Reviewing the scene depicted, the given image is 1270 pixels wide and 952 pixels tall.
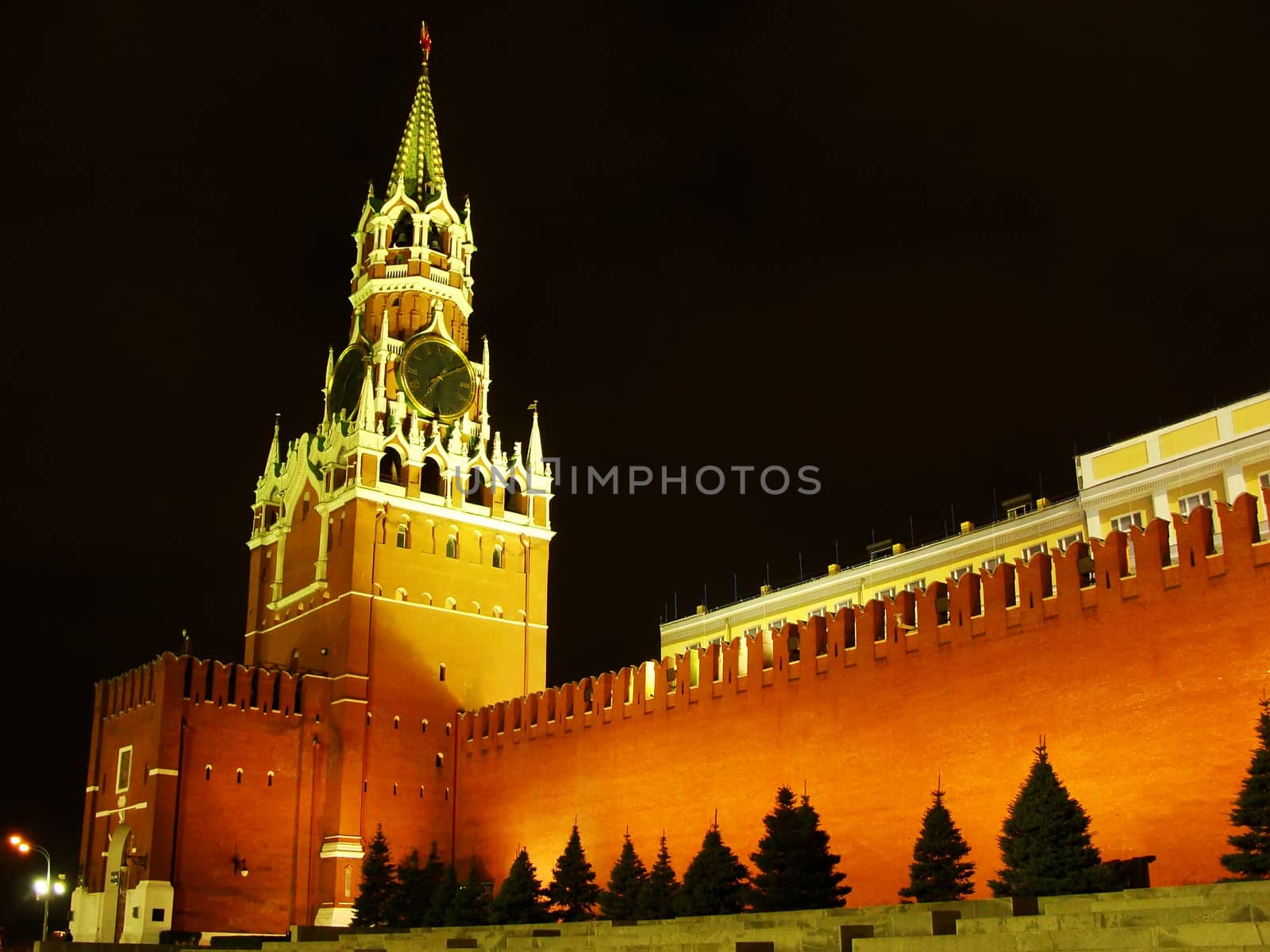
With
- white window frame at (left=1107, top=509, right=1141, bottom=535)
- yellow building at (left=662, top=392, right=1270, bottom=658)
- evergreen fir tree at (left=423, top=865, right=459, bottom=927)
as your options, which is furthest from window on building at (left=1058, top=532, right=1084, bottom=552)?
evergreen fir tree at (left=423, top=865, right=459, bottom=927)

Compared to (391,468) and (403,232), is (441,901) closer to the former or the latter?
(391,468)

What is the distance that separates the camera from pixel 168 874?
106 ft

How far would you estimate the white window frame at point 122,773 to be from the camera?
34.3 metres

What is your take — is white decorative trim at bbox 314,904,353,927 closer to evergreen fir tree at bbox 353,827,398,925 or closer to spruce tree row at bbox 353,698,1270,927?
spruce tree row at bbox 353,698,1270,927

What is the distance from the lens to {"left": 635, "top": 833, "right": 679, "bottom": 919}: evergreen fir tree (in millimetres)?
25375

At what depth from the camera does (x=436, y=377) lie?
42.4 m

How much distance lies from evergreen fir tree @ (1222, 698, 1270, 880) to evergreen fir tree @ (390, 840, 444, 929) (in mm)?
17588

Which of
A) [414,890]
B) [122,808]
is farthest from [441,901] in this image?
[122,808]

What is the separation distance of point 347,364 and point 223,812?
562 inches

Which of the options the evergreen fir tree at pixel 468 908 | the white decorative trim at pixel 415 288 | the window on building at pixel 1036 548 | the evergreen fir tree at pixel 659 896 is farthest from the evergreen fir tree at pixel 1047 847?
the white decorative trim at pixel 415 288

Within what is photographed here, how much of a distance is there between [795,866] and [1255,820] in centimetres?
766

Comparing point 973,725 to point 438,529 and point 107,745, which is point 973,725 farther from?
point 107,745

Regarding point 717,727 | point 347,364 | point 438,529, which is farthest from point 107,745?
point 717,727

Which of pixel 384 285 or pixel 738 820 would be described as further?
pixel 384 285
